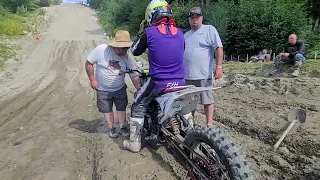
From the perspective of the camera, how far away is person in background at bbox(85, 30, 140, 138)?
4.93 meters

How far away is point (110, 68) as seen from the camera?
197 inches

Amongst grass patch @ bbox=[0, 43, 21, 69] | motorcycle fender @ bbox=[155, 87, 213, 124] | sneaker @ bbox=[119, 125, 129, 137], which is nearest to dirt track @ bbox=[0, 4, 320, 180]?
sneaker @ bbox=[119, 125, 129, 137]

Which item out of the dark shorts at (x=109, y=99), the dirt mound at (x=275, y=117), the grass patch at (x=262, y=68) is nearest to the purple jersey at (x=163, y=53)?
Result: the dark shorts at (x=109, y=99)

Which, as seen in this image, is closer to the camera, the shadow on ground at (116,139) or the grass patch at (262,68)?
the shadow on ground at (116,139)

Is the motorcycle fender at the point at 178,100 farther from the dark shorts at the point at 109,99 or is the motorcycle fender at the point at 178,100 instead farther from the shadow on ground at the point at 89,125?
the shadow on ground at the point at 89,125

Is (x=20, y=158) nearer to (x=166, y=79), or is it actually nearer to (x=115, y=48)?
(x=115, y=48)

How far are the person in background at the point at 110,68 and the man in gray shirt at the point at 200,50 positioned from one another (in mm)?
833

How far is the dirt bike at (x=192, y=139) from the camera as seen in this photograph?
3037mm

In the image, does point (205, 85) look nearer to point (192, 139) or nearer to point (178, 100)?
point (178, 100)

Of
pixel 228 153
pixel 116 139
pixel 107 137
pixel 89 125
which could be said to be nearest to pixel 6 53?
pixel 89 125

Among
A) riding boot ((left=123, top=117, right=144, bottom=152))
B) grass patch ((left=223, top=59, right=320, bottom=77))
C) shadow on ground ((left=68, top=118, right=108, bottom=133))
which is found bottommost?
shadow on ground ((left=68, top=118, right=108, bottom=133))

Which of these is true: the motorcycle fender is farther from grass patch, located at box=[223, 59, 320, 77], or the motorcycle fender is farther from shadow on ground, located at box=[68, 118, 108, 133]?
grass patch, located at box=[223, 59, 320, 77]

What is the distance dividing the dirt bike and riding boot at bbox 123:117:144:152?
5.4 inches

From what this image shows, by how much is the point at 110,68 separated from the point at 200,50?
134cm
